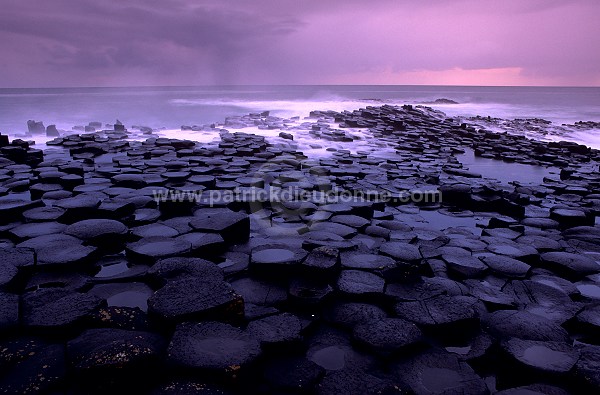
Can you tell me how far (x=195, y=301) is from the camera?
2.14 m

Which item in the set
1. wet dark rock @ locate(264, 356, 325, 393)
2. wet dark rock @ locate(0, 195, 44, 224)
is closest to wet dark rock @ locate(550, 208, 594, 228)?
wet dark rock @ locate(264, 356, 325, 393)

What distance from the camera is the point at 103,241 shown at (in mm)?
3330

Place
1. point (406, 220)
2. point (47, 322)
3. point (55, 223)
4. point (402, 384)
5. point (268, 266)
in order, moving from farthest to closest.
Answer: point (406, 220)
point (55, 223)
point (268, 266)
point (47, 322)
point (402, 384)

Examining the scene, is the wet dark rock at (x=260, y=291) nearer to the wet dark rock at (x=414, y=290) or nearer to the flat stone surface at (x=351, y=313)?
the flat stone surface at (x=351, y=313)

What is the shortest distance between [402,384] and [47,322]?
6.18 feet

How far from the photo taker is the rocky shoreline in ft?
5.97

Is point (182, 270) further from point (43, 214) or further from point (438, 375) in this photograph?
point (43, 214)

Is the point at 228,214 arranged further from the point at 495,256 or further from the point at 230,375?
the point at 495,256

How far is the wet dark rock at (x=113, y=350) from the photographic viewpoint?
1.62m

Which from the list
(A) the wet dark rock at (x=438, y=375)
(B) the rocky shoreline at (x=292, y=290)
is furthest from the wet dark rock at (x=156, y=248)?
(A) the wet dark rock at (x=438, y=375)

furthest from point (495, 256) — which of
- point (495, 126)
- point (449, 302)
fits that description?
point (495, 126)

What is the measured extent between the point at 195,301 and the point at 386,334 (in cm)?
111

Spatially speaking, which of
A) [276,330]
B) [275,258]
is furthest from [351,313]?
[275,258]

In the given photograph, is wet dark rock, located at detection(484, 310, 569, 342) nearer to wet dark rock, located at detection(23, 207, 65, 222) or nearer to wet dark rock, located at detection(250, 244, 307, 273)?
wet dark rock, located at detection(250, 244, 307, 273)
